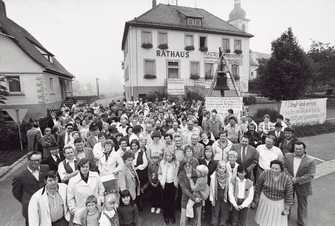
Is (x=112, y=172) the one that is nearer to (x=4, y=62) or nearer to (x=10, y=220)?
(x=10, y=220)

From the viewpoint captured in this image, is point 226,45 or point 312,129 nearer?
point 312,129

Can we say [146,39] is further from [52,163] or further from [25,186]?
[25,186]

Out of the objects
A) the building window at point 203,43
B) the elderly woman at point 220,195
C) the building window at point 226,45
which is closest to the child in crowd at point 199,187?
the elderly woman at point 220,195

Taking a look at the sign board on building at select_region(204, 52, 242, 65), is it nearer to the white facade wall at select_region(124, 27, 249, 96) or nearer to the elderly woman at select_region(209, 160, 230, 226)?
the white facade wall at select_region(124, 27, 249, 96)

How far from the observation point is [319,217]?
15.8ft

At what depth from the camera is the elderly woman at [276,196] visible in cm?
398

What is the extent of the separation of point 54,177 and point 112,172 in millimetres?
1519

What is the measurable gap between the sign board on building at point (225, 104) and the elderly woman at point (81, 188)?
8.21 m

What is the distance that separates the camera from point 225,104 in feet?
36.8

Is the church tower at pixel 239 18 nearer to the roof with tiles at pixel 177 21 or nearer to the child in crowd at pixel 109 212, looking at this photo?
the roof with tiles at pixel 177 21

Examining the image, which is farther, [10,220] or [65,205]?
[10,220]

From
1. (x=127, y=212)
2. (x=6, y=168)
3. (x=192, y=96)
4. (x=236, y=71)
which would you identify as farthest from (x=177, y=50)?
(x=127, y=212)

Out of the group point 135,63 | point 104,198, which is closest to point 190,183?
point 104,198

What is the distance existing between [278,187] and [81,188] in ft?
12.3
